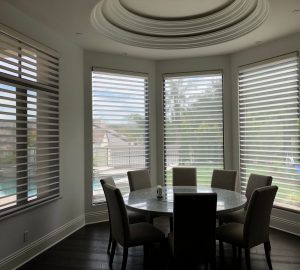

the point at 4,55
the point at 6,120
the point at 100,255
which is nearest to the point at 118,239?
the point at 100,255

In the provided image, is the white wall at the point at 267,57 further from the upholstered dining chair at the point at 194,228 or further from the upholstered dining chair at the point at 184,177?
the upholstered dining chair at the point at 194,228

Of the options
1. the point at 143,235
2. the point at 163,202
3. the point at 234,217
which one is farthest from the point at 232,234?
the point at 143,235

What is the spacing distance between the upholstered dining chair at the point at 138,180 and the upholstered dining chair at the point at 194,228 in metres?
1.53

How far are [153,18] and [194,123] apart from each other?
6.47 ft

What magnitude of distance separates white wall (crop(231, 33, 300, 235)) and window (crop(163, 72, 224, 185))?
0.78 feet

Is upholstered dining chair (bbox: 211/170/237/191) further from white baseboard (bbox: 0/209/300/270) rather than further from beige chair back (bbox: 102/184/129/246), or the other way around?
beige chair back (bbox: 102/184/129/246)

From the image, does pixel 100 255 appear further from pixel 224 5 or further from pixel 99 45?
pixel 224 5

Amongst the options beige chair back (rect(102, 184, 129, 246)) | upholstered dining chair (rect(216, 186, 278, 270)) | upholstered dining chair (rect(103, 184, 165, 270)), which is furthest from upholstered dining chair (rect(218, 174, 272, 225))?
beige chair back (rect(102, 184, 129, 246))

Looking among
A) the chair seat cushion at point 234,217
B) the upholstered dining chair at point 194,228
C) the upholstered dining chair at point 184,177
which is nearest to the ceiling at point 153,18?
the upholstered dining chair at point 184,177

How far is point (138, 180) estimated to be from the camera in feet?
13.6

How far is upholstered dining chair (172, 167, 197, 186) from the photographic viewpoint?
14.2ft

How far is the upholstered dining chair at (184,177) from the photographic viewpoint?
4.34 m

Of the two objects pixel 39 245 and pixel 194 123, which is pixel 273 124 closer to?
pixel 194 123

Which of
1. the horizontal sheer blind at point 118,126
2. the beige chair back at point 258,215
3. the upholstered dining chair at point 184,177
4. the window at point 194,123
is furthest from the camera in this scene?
the window at point 194,123
